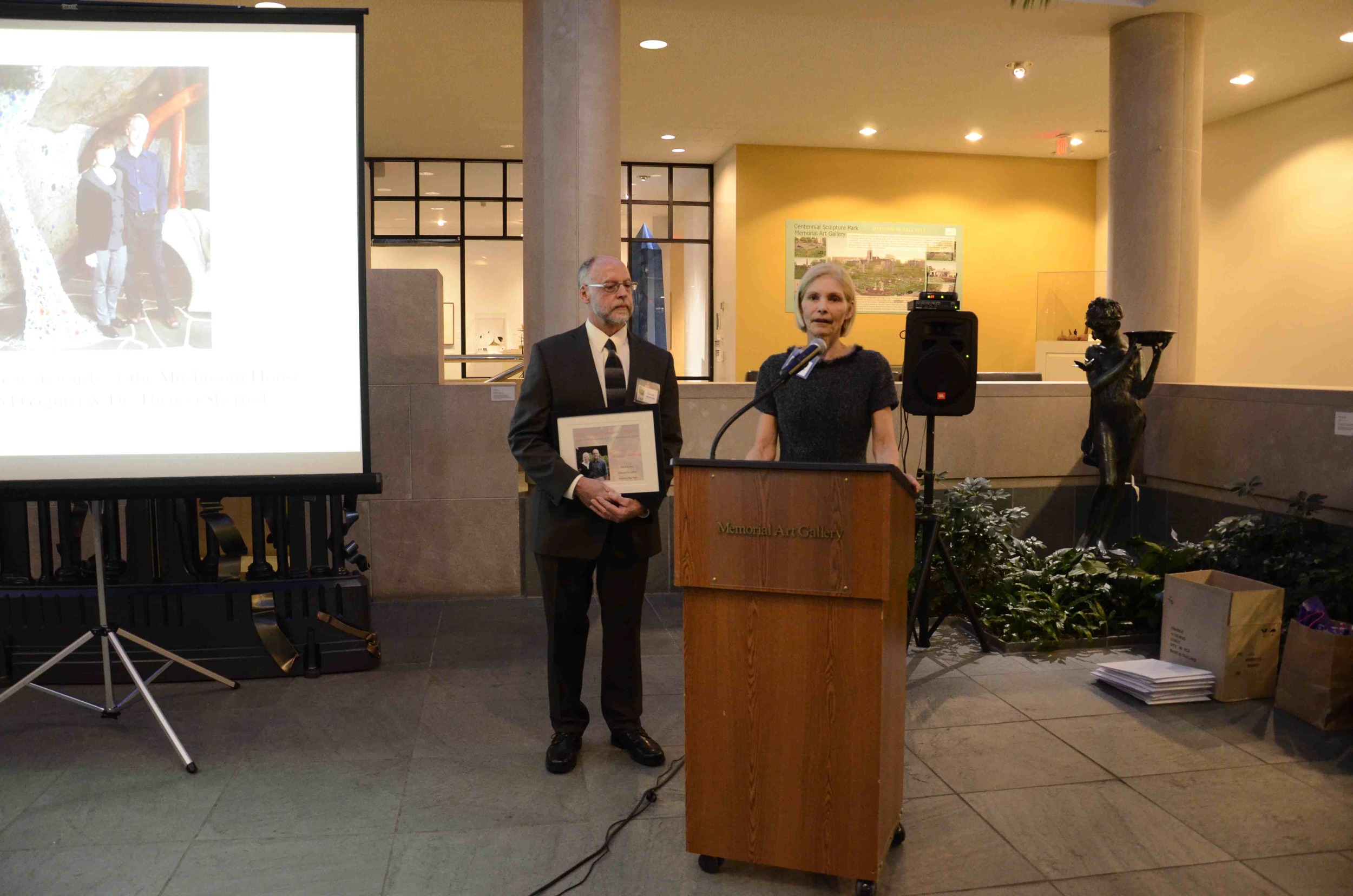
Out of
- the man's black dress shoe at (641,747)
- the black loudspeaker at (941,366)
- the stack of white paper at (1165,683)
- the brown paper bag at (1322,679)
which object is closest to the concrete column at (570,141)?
the black loudspeaker at (941,366)

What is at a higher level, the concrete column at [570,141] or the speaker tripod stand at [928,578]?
the concrete column at [570,141]

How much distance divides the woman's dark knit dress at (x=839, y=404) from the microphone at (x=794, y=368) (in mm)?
55

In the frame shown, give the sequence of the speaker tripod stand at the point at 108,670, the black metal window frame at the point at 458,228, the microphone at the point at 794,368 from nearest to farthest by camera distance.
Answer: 1. the microphone at the point at 794,368
2. the speaker tripod stand at the point at 108,670
3. the black metal window frame at the point at 458,228

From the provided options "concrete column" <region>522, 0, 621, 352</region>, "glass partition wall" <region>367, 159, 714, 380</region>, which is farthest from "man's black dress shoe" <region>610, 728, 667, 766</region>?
"glass partition wall" <region>367, 159, 714, 380</region>

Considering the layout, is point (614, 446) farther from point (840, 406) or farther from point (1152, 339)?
point (1152, 339)

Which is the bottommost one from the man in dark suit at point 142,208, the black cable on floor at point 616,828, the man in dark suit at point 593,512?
the black cable on floor at point 616,828

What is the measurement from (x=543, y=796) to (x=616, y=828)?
1.11ft

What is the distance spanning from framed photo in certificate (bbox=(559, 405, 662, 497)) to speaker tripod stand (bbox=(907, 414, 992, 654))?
1559 mm

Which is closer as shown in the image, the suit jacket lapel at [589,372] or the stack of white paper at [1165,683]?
the suit jacket lapel at [589,372]

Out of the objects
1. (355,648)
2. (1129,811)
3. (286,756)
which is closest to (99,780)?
(286,756)

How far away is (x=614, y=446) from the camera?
9.82 feet

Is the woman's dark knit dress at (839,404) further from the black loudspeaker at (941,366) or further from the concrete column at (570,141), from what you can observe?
the concrete column at (570,141)

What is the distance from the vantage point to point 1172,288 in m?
6.57

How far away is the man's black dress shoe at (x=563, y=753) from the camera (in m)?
3.07
